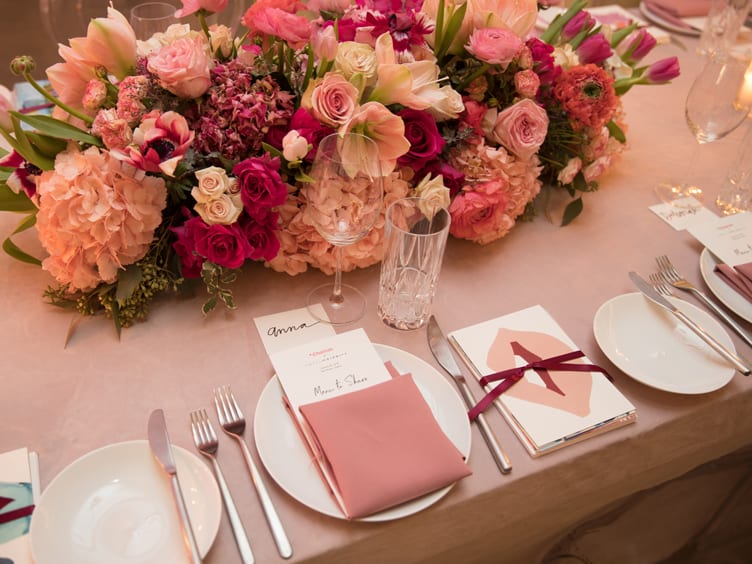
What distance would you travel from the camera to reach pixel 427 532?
31.4 inches

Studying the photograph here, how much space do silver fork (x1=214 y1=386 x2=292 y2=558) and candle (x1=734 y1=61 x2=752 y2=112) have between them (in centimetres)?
120

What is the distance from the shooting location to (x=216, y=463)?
799mm

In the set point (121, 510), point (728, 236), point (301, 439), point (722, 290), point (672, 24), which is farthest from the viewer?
point (672, 24)

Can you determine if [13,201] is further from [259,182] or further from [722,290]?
[722,290]

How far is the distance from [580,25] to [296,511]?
1226 millimetres

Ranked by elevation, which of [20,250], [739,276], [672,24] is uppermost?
[672,24]

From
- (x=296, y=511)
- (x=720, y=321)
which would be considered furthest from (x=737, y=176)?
(x=296, y=511)

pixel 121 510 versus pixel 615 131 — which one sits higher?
pixel 615 131

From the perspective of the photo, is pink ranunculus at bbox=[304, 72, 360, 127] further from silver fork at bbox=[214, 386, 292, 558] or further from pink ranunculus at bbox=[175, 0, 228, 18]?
silver fork at bbox=[214, 386, 292, 558]

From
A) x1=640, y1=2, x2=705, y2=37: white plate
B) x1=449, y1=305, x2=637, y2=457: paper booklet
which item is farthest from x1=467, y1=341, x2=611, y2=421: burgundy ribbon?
x1=640, y1=2, x2=705, y2=37: white plate

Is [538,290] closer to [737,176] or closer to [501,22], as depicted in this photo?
[501,22]

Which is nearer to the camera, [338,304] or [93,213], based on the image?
[93,213]

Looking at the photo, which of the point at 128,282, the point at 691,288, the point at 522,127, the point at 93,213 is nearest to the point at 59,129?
the point at 93,213

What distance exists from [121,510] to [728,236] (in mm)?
1224
